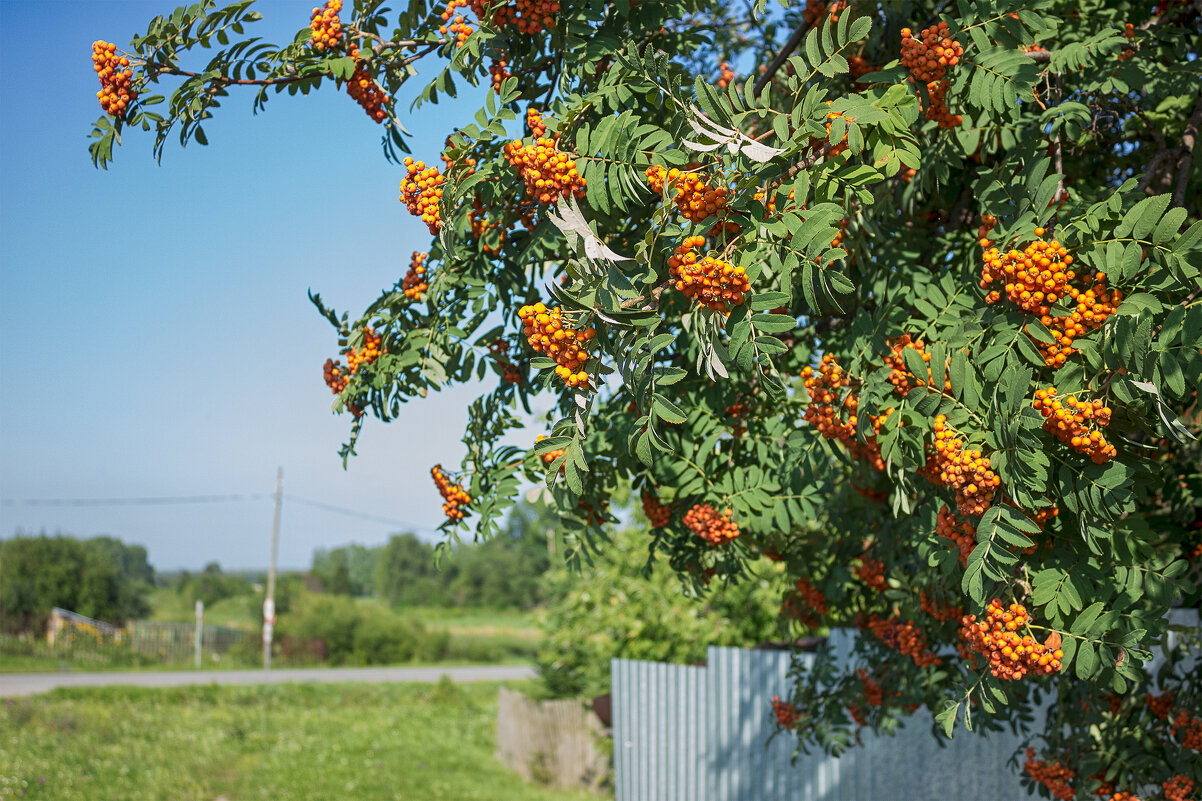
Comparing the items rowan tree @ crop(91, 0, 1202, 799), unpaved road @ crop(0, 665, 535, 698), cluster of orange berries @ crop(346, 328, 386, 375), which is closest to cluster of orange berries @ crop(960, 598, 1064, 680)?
rowan tree @ crop(91, 0, 1202, 799)

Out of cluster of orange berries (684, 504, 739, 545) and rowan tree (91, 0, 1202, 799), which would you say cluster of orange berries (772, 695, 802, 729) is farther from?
cluster of orange berries (684, 504, 739, 545)

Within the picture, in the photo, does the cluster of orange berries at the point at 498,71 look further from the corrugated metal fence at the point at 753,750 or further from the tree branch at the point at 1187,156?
the corrugated metal fence at the point at 753,750

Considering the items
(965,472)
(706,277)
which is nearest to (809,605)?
(965,472)

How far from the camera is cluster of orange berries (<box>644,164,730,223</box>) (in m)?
1.98

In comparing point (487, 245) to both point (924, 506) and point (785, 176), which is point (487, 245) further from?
point (924, 506)

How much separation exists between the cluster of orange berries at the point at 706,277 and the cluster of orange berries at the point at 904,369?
684 mm

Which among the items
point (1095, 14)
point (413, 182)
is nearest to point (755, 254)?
point (413, 182)

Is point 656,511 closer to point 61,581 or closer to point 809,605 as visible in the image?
point 809,605

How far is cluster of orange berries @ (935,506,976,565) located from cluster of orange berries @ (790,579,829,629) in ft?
4.73

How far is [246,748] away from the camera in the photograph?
44.1ft

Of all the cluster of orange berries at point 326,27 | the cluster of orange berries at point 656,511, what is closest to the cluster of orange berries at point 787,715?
the cluster of orange berries at point 656,511

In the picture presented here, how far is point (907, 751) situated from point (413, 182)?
14.8 ft

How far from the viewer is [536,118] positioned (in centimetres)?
230

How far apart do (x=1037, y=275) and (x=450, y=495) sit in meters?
1.74
